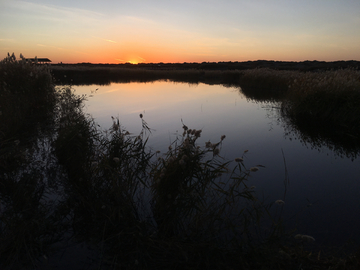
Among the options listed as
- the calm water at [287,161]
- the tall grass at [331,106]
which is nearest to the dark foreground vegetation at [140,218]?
the calm water at [287,161]

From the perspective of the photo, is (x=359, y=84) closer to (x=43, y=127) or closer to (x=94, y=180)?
(x=94, y=180)

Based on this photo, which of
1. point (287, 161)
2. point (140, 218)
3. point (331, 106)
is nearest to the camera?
point (140, 218)

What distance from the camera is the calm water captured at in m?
2.91

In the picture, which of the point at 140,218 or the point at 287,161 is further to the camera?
the point at 287,161

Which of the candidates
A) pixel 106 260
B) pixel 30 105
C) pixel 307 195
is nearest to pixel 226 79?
pixel 30 105

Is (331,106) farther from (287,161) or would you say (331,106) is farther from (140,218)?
(140,218)

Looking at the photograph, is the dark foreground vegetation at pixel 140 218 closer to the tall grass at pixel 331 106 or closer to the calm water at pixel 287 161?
the calm water at pixel 287 161

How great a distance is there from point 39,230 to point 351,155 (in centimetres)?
616

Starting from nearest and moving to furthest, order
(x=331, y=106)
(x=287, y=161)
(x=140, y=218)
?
(x=140, y=218) < (x=287, y=161) < (x=331, y=106)

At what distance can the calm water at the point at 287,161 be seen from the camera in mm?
2906

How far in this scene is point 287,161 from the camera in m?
4.88

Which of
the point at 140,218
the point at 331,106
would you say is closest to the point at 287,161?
the point at 140,218

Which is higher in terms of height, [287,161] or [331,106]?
[331,106]

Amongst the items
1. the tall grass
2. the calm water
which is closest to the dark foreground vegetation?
the calm water
